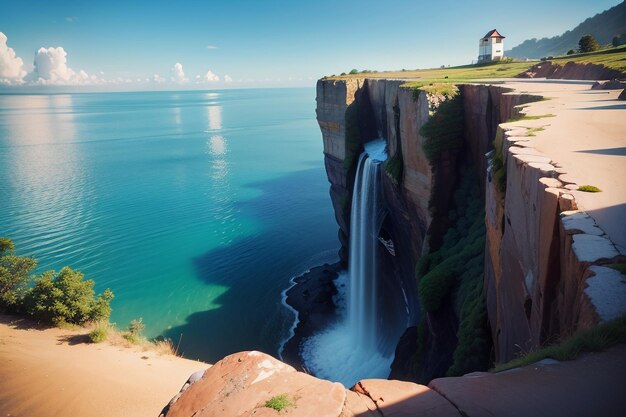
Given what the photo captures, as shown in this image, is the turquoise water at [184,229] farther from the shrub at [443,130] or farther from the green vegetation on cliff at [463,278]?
the shrub at [443,130]

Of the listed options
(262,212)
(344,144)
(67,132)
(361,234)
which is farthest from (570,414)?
(67,132)

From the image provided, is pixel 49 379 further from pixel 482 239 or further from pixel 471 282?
pixel 482 239

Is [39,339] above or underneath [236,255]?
above

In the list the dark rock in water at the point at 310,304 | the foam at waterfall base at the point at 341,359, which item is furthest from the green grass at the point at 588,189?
the dark rock in water at the point at 310,304

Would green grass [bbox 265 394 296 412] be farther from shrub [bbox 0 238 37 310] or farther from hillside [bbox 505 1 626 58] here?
hillside [bbox 505 1 626 58]

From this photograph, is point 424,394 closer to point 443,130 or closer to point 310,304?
point 443,130

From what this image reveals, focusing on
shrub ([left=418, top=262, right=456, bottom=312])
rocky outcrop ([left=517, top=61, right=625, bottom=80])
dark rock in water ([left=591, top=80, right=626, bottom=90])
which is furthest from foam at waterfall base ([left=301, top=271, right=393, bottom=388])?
rocky outcrop ([left=517, top=61, right=625, bottom=80])
